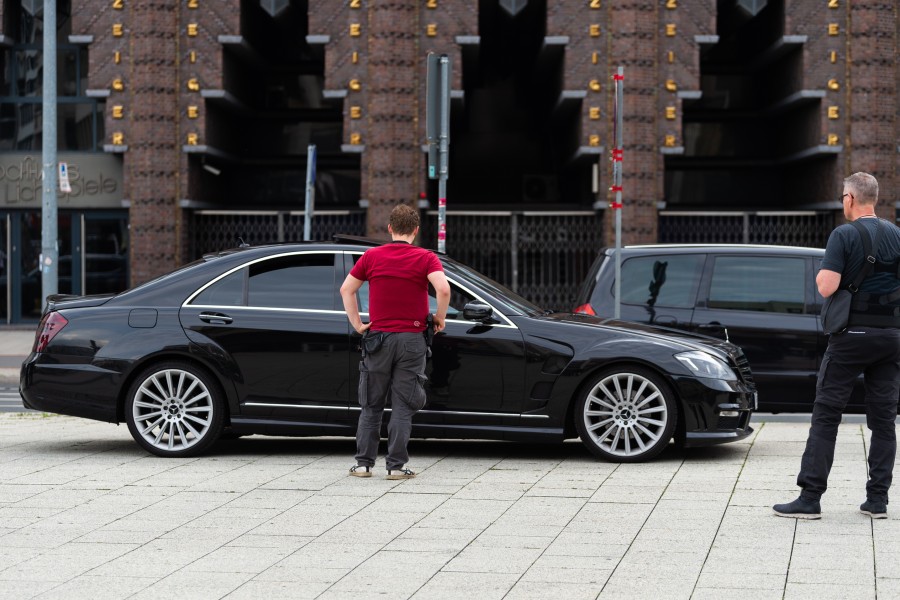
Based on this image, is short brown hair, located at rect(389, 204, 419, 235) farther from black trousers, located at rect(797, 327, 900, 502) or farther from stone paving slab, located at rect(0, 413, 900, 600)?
black trousers, located at rect(797, 327, 900, 502)

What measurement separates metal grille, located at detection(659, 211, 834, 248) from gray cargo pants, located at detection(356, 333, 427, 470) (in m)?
19.4

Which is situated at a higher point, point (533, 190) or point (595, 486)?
point (533, 190)

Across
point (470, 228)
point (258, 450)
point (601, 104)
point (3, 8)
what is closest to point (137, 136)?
point (3, 8)

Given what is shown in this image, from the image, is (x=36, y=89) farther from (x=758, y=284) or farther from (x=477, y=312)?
(x=477, y=312)

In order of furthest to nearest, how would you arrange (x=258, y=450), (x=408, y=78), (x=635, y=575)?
(x=408, y=78) < (x=258, y=450) < (x=635, y=575)

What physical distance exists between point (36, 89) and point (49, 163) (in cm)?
821

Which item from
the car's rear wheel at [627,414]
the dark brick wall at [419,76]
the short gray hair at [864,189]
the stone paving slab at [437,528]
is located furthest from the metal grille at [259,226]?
the short gray hair at [864,189]

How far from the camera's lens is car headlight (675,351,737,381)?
9.06 m

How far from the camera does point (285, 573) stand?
5750 millimetres

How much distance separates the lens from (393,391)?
27.4ft

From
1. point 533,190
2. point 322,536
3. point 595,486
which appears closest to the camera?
point 322,536

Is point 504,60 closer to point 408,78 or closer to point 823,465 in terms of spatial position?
point 408,78

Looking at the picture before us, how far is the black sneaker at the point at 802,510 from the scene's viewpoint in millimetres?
6973

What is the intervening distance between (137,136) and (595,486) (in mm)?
20706
